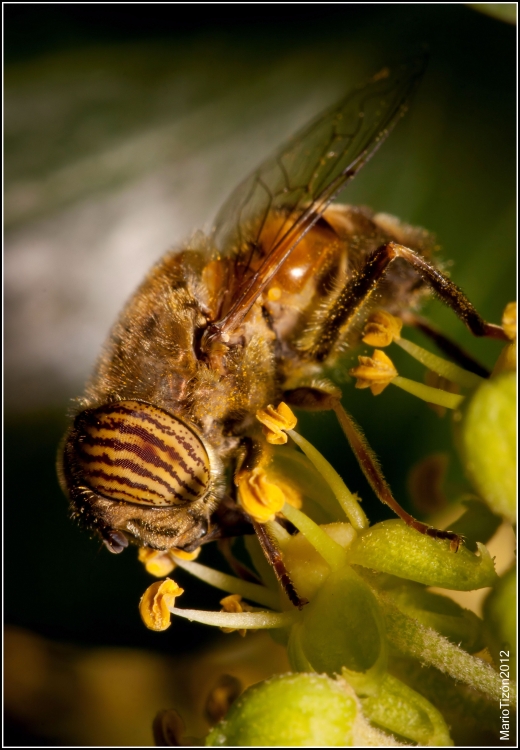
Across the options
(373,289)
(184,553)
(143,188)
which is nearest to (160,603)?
(184,553)

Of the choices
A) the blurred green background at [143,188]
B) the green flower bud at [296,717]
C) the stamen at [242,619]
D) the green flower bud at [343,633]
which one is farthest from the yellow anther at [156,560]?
the blurred green background at [143,188]

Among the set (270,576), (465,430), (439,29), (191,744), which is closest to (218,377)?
(270,576)

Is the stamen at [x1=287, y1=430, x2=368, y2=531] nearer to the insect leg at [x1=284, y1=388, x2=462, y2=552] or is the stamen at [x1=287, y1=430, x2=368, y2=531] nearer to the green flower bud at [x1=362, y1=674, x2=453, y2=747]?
the insect leg at [x1=284, y1=388, x2=462, y2=552]

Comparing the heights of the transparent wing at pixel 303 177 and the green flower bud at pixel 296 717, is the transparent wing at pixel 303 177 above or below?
above

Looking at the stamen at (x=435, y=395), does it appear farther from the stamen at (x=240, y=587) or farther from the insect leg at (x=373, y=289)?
the stamen at (x=240, y=587)

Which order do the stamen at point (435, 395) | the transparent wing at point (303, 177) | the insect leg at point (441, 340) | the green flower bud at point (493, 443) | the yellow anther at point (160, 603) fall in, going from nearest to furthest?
the green flower bud at point (493, 443), the stamen at point (435, 395), the yellow anther at point (160, 603), the transparent wing at point (303, 177), the insect leg at point (441, 340)

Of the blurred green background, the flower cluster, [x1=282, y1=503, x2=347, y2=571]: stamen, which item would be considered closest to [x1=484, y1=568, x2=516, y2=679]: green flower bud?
the flower cluster

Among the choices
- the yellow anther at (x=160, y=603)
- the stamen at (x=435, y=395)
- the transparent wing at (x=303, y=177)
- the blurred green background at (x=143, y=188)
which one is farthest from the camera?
the blurred green background at (x=143, y=188)
